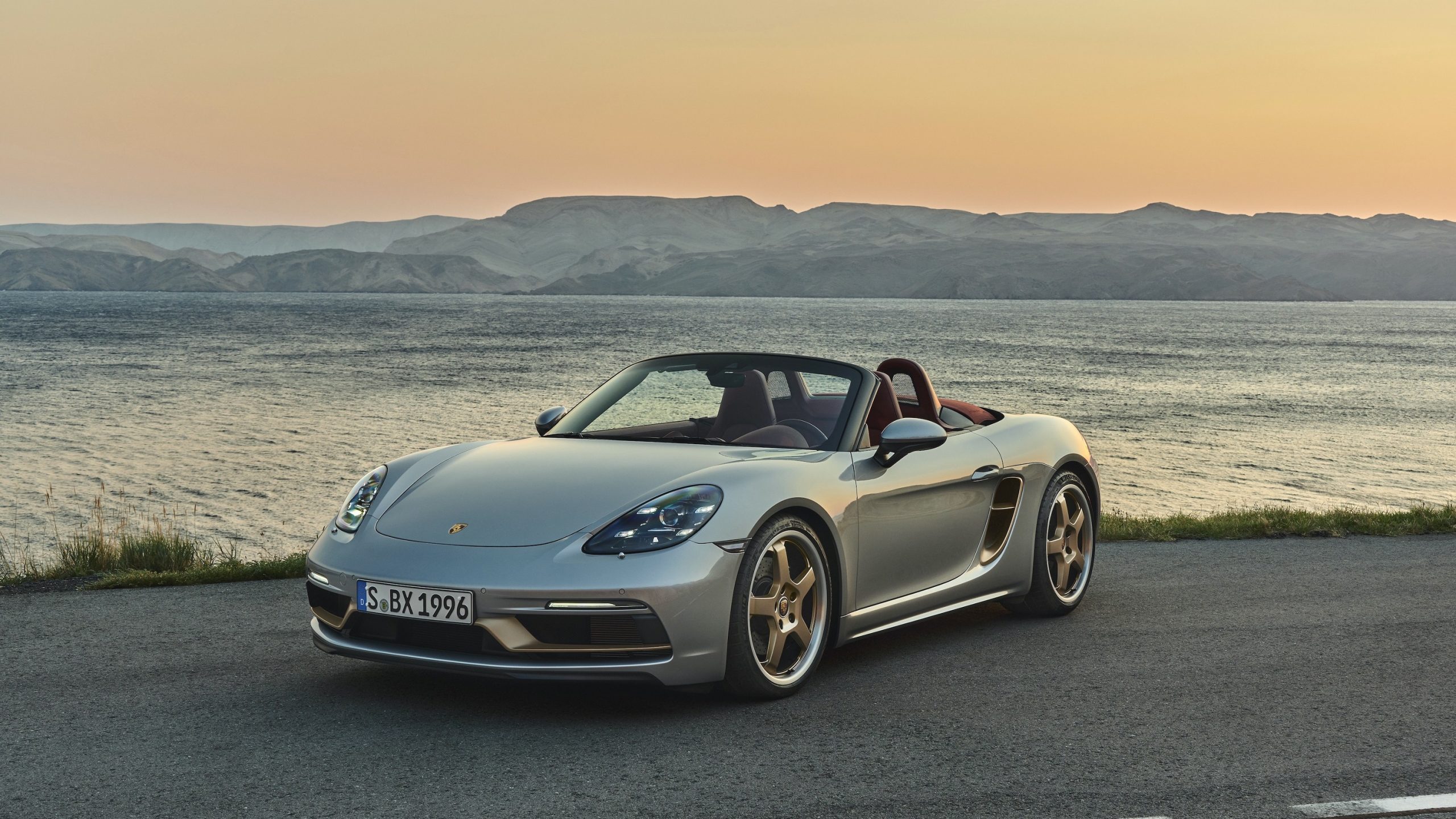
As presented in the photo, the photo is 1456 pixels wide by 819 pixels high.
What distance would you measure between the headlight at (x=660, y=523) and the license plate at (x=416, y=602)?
47 cm

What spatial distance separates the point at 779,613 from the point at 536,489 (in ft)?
3.51

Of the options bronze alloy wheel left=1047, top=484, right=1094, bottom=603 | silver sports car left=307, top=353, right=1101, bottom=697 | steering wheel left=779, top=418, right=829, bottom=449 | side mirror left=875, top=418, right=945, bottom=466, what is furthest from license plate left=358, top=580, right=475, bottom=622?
bronze alloy wheel left=1047, top=484, right=1094, bottom=603

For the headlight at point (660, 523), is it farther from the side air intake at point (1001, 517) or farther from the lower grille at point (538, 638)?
the side air intake at point (1001, 517)

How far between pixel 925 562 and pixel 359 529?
8.22ft

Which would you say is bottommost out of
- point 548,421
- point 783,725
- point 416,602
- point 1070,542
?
point 783,725

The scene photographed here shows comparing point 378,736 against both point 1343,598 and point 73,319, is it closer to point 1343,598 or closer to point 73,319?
point 1343,598

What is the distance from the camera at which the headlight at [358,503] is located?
529 cm

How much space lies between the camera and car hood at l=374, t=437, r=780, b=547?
4.88m

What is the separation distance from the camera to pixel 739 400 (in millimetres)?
6250

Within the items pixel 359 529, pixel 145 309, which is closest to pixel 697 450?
pixel 359 529

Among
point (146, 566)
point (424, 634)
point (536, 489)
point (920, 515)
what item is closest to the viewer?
point (424, 634)

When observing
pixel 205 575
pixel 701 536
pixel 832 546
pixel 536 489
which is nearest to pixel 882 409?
pixel 832 546

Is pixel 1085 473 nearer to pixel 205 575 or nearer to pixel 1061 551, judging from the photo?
pixel 1061 551

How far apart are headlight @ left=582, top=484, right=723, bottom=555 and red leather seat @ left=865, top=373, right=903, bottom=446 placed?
1402 mm
